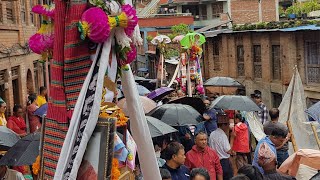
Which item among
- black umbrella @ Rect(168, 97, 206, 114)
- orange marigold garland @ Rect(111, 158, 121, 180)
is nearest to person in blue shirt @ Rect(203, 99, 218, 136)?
black umbrella @ Rect(168, 97, 206, 114)

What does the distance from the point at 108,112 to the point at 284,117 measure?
287 inches

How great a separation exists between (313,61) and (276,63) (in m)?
3.14

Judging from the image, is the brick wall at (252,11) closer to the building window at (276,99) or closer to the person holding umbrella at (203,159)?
the building window at (276,99)

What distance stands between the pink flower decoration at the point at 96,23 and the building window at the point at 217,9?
132ft

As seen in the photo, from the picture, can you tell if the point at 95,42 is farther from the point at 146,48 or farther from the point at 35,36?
the point at 146,48

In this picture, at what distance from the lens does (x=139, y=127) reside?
486 cm

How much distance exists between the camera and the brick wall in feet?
129

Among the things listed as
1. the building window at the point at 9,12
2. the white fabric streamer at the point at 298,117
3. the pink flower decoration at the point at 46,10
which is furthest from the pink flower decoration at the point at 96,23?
the building window at the point at 9,12

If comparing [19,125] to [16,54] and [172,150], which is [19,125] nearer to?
[172,150]

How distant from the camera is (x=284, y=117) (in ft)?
37.3

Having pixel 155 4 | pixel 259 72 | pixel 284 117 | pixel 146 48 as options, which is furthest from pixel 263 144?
pixel 155 4

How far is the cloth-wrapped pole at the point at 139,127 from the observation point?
4836mm

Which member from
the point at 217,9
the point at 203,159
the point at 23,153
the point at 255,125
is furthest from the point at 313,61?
the point at 217,9

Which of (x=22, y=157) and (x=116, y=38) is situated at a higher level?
(x=116, y=38)
